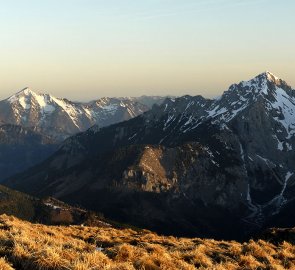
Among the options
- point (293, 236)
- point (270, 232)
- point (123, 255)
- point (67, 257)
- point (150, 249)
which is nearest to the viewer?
point (67, 257)

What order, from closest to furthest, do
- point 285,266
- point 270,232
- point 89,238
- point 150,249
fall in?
point 285,266 → point 150,249 → point 89,238 → point 270,232

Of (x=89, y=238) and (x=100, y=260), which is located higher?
(x=100, y=260)

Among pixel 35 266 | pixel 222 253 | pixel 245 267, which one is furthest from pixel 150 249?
pixel 35 266

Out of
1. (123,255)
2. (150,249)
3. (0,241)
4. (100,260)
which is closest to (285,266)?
(150,249)

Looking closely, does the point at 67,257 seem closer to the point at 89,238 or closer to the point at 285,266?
the point at 285,266

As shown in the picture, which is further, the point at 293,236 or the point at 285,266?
the point at 293,236

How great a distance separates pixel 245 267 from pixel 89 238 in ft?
52.4

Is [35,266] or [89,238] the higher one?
[35,266]

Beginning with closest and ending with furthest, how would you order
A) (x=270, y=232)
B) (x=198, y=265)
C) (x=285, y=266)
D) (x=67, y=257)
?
1. (x=67, y=257)
2. (x=198, y=265)
3. (x=285, y=266)
4. (x=270, y=232)

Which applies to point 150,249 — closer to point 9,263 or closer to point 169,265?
point 169,265

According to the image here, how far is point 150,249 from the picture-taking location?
33.2m

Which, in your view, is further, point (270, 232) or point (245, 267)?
point (270, 232)

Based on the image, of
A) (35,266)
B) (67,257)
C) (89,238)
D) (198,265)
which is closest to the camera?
(35,266)

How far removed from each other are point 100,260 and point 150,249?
12635mm
